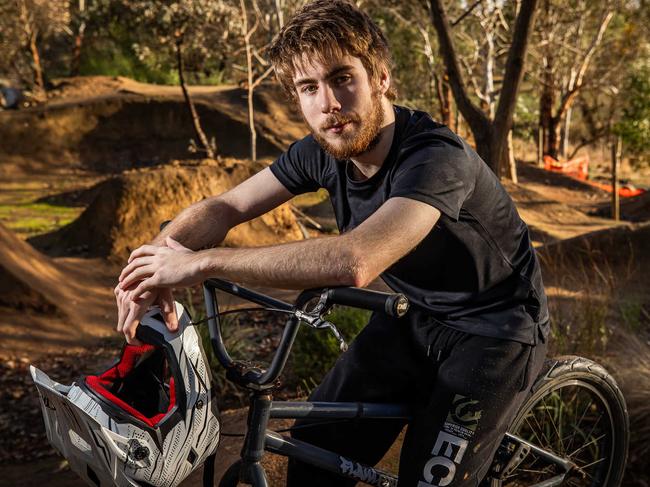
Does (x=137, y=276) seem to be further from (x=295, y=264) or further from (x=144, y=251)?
(x=295, y=264)

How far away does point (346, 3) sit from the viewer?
2.45 m

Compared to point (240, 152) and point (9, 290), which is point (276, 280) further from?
point (240, 152)

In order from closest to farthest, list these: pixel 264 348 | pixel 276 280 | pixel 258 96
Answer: pixel 276 280 < pixel 264 348 < pixel 258 96

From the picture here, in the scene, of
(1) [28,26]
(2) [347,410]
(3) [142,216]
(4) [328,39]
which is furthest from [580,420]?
(1) [28,26]

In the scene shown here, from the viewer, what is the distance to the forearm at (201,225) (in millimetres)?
2588

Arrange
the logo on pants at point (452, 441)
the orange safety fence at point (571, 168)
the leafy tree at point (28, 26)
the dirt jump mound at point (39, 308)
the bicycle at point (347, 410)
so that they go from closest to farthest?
1. the bicycle at point (347, 410)
2. the logo on pants at point (452, 441)
3. the dirt jump mound at point (39, 308)
4. the leafy tree at point (28, 26)
5. the orange safety fence at point (571, 168)

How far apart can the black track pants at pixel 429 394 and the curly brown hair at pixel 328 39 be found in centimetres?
86

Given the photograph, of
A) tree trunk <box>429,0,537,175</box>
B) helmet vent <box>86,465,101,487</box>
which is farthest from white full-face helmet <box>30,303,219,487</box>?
tree trunk <box>429,0,537,175</box>

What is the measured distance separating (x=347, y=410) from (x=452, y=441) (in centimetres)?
33

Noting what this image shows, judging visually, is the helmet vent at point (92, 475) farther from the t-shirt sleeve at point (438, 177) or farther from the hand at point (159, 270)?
the t-shirt sleeve at point (438, 177)

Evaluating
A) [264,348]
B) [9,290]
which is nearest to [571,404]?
[264,348]

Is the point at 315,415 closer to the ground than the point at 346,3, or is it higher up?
closer to the ground

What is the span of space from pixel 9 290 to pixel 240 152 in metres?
10.5

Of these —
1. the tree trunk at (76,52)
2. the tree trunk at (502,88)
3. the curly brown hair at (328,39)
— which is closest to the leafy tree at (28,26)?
the tree trunk at (76,52)
